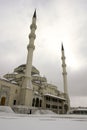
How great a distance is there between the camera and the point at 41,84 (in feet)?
147

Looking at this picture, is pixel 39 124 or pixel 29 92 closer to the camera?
pixel 39 124

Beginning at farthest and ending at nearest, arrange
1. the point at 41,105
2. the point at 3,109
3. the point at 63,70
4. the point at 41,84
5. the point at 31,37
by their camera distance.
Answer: the point at 63,70
the point at 41,84
the point at 41,105
the point at 31,37
the point at 3,109

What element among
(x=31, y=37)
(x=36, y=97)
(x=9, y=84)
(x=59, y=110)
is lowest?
(x=59, y=110)

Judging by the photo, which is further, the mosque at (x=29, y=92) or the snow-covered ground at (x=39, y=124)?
the mosque at (x=29, y=92)

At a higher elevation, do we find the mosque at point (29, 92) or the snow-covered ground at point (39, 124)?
the mosque at point (29, 92)

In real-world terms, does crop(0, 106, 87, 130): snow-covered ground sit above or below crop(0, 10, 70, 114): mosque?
below

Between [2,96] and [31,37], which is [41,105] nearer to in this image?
[2,96]

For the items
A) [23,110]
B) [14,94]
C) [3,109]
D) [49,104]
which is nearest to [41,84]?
[49,104]

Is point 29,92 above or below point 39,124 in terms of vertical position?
above

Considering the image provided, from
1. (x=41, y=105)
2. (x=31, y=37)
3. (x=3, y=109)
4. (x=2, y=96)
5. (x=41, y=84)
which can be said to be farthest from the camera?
(x=41, y=84)

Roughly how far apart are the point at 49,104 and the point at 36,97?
19.0 ft

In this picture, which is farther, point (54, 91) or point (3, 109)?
point (54, 91)

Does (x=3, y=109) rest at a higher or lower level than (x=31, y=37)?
lower

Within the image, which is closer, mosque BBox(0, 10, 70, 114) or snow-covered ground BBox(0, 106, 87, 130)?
snow-covered ground BBox(0, 106, 87, 130)
